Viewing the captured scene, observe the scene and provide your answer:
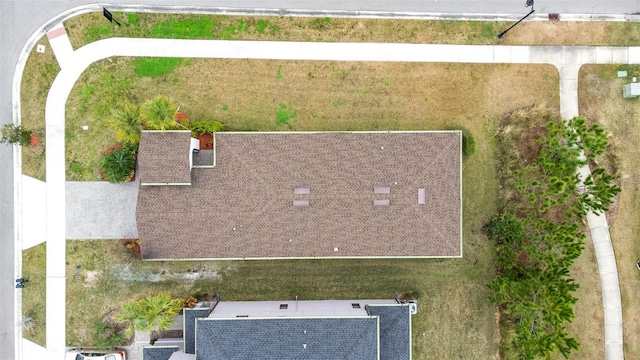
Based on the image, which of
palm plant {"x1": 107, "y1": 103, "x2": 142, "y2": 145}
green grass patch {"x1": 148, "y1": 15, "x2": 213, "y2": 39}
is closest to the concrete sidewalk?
palm plant {"x1": 107, "y1": 103, "x2": 142, "y2": 145}

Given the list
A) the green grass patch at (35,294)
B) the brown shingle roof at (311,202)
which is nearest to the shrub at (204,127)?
the brown shingle roof at (311,202)

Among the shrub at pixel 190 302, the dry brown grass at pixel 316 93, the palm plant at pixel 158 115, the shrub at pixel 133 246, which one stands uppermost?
the dry brown grass at pixel 316 93

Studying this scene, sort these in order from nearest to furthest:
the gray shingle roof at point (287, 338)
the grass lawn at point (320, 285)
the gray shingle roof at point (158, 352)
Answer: the gray shingle roof at point (287, 338)
the gray shingle roof at point (158, 352)
the grass lawn at point (320, 285)

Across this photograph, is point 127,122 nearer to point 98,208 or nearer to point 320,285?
point 98,208

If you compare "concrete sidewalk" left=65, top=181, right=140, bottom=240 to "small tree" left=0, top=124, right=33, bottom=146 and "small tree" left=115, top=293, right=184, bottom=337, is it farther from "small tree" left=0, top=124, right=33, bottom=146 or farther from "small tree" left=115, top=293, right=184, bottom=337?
"small tree" left=115, top=293, right=184, bottom=337

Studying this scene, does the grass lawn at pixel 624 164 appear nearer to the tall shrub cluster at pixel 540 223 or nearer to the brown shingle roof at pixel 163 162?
the tall shrub cluster at pixel 540 223
